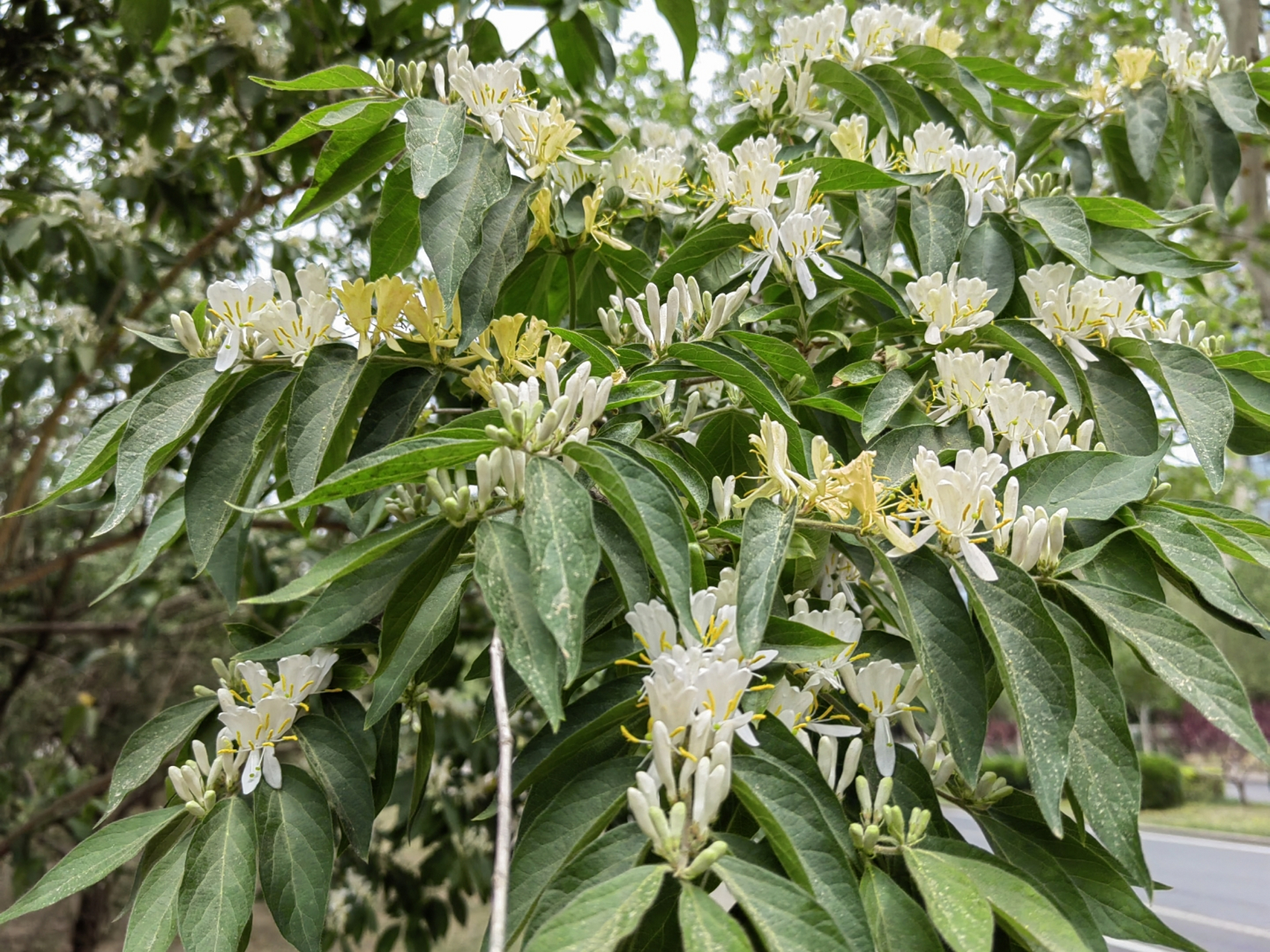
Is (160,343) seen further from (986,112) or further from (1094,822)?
(986,112)

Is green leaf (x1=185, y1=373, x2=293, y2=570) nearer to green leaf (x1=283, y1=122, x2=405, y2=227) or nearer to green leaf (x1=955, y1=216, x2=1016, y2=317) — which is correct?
green leaf (x1=283, y1=122, x2=405, y2=227)

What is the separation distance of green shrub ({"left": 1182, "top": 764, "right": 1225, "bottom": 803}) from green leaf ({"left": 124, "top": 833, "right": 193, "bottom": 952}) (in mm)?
11268

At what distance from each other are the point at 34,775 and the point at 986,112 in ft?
14.3

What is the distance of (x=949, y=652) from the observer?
57cm

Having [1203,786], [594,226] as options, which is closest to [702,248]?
[594,226]

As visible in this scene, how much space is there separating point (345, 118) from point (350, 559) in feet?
1.33

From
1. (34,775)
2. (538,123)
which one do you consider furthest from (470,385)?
(34,775)

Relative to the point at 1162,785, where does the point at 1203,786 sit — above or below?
below

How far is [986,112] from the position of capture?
1.08 m

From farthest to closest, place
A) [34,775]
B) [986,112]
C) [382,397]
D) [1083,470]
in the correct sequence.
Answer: [34,775], [986,112], [382,397], [1083,470]

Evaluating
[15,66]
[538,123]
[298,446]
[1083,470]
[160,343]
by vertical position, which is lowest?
[1083,470]

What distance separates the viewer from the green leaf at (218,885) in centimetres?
58

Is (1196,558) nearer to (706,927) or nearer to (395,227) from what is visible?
(706,927)

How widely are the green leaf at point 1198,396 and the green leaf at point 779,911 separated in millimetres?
531
